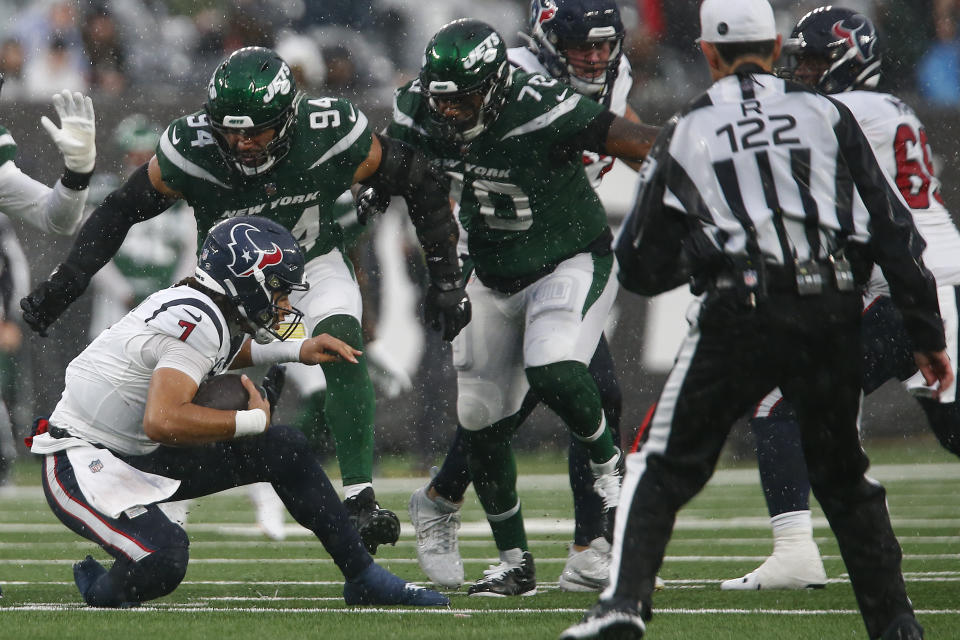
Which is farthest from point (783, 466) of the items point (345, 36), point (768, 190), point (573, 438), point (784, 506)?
point (345, 36)

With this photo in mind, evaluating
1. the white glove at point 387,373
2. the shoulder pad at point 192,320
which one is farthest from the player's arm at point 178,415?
the white glove at point 387,373

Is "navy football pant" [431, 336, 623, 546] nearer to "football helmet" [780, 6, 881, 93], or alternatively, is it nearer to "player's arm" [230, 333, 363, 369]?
"player's arm" [230, 333, 363, 369]

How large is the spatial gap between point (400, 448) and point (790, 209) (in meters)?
7.04

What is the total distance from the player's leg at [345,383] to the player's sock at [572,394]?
71 centimetres

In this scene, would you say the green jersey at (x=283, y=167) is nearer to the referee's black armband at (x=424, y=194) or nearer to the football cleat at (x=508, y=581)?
the referee's black armband at (x=424, y=194)

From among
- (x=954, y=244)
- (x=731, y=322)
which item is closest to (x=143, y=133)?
(x=954, y=244)

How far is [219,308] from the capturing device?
15.7 ft

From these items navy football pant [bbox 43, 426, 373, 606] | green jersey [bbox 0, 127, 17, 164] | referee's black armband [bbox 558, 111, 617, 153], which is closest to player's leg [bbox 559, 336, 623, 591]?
referee's black armband [bbox 558, 111, 617, 153]

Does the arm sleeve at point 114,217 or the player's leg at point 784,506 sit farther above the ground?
the arm sleeve at point 114,217

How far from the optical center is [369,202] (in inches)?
227

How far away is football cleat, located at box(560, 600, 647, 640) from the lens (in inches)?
135

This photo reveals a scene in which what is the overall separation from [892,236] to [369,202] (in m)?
2.54

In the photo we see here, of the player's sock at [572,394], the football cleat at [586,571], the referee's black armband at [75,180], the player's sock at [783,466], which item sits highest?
the referee's black armband at [75,180]

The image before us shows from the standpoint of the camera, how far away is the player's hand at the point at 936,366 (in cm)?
378
